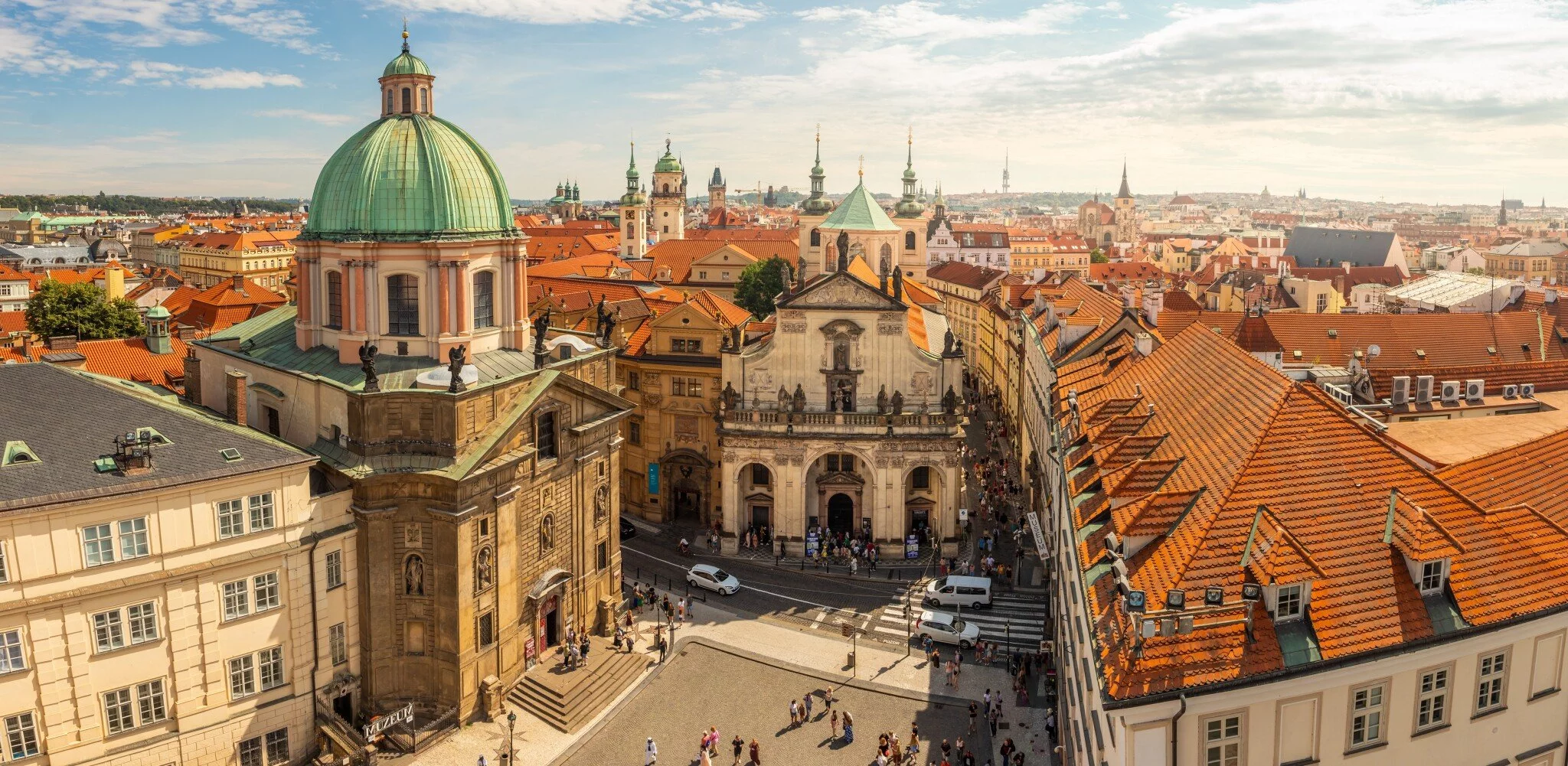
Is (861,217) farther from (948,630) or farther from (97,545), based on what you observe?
(97,545)

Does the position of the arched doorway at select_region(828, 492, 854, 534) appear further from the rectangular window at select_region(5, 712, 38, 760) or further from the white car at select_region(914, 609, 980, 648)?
the rectangular window at select_region(5, 712, 38, 760)

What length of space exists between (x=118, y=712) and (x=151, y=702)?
3.31 feet

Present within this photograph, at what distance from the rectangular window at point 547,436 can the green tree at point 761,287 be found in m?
64.2

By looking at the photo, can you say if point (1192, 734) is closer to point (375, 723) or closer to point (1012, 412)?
point (375, 723)

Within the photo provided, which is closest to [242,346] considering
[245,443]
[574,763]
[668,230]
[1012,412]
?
[245,443]

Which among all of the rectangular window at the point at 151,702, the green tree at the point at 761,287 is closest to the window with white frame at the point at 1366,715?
the rectangular window at the point at 151,702

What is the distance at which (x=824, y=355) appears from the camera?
224 feet

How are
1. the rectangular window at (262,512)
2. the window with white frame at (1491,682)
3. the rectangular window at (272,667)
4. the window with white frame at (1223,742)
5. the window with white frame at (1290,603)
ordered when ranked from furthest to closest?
the rectangular window at (272,667), the rectangular window at (262,512), the window with white frame at (1491,682), the window with white frame at (1290,603), the window with white frame at (1223,742)

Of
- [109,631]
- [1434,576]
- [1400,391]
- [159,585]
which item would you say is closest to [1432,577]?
[1434,576]

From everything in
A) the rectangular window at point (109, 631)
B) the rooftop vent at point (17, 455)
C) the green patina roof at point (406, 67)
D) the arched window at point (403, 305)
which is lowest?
the rectangular window at point (109, 631)

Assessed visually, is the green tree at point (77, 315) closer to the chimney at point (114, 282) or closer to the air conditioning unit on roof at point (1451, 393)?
the chimney at point (114, 282)

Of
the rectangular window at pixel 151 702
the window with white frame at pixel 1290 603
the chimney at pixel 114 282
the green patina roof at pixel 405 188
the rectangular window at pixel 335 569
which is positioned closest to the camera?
the window with white frame at pixel 1290 603

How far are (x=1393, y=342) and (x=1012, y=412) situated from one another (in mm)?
29989

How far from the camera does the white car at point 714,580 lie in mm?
61250
